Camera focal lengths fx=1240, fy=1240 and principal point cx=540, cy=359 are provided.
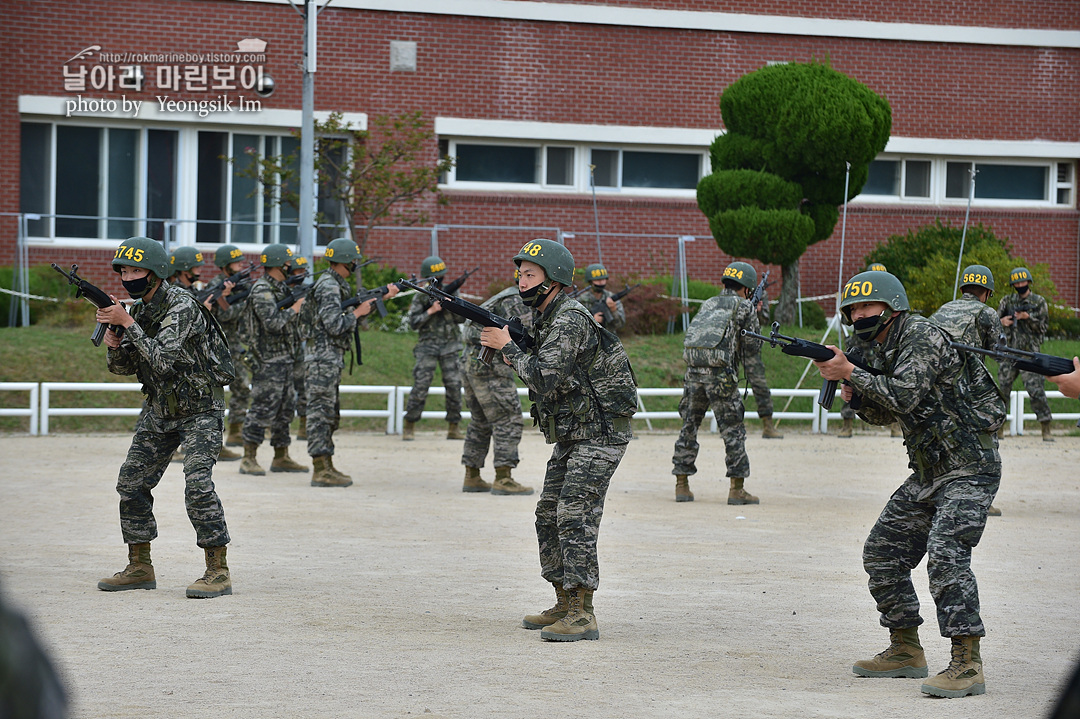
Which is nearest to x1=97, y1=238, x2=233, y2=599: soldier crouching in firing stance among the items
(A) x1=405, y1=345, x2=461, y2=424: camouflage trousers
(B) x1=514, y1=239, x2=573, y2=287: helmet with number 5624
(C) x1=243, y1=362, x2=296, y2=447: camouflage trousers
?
(B) x1=514, y1=239, x2=573, y2=287: helmet with number 5624

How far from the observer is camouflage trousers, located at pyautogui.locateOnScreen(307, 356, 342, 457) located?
12.3 meters

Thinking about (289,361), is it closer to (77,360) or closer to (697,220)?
(77,360)

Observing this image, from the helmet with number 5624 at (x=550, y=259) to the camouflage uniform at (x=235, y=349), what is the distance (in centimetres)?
790

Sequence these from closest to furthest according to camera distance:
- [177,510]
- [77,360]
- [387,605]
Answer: [387,605] → [177,510] → [77,360]

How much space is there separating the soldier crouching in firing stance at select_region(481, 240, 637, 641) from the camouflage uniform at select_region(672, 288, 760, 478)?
4.86 meters

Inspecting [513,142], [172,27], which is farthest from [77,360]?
[513,142]

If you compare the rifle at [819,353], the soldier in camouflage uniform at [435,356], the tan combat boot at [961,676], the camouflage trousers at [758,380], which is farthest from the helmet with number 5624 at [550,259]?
the camouflage trousers at [758,380]

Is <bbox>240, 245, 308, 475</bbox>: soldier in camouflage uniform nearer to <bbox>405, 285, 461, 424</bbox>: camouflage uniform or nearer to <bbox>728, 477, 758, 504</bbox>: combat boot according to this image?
<bbox>405, 285, 461, 424</bbox>: camouflage uniform

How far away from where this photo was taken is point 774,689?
5.79m

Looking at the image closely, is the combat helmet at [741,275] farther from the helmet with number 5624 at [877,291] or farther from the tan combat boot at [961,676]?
the tan combat boot at [961,676]

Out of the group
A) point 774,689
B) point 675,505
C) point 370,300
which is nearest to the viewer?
point 774,689

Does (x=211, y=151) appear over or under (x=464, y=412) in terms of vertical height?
over

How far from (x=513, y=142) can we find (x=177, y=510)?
16.6 meters

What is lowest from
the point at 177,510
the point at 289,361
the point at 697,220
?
the point at 177,510
